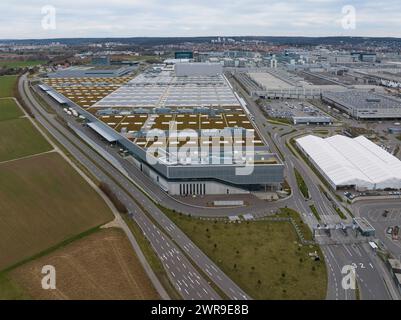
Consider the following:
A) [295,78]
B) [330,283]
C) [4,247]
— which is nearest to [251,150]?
[330,283]

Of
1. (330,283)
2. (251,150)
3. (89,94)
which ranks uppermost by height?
(89,94)

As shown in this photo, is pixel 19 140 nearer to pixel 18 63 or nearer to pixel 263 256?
pixel 263 256

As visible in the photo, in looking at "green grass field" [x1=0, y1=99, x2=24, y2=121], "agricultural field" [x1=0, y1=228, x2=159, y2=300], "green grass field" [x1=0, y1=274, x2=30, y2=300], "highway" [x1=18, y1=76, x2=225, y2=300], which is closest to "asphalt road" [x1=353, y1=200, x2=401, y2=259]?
"highway" [x1=18, y1=76, x2=225, y2=300]

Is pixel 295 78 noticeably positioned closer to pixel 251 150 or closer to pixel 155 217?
pixel 251 150

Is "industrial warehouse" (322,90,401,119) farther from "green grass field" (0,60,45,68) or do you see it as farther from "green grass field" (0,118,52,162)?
"green grass field" (0,60,45,68)

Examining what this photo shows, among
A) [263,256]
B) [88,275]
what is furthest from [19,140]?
[263,256]

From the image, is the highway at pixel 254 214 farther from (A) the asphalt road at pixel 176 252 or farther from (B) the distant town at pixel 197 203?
(B) the distant town at pixel 197 203
